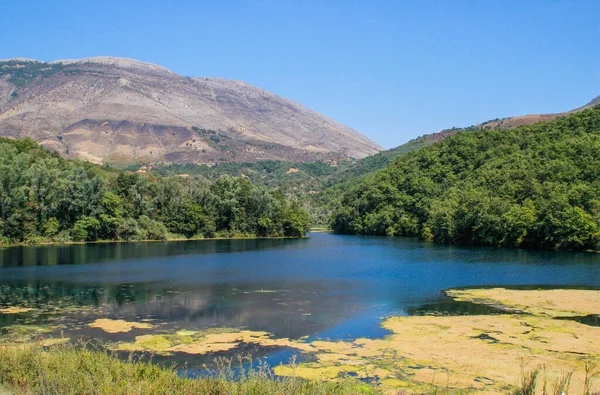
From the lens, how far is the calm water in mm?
27891

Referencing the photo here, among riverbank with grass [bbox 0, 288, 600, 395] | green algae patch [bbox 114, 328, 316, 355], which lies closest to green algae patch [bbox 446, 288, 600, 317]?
riverbank with grass [bbox 0, 288, 600, 395]

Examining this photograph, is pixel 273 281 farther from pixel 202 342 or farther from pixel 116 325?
pixel 202 342

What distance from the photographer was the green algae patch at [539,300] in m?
Result: 28.4

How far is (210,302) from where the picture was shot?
105 feet

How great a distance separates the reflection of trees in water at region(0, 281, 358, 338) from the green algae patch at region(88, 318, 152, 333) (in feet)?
3.52

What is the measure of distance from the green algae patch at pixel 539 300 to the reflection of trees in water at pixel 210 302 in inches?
320

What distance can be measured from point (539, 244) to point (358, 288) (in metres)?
40.9

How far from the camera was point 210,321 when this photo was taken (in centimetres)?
2658

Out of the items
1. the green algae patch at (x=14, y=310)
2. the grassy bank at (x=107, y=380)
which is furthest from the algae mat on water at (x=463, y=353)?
the green algae patch at (x=14, y=310)

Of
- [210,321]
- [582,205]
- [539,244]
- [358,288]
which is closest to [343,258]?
[358,288]

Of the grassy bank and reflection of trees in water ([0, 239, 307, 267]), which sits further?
reflection of trees in water ([0, 239, 307, 267])

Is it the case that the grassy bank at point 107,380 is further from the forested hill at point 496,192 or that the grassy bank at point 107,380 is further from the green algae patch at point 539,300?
the forested hill at point 496,192

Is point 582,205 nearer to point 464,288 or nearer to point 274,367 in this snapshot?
point 464,288

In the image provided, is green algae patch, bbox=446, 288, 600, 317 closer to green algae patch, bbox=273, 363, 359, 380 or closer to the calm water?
the calm water
